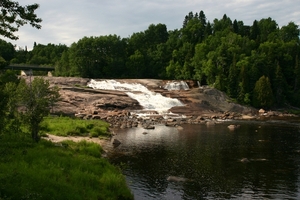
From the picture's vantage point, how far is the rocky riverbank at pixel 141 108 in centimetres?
5506

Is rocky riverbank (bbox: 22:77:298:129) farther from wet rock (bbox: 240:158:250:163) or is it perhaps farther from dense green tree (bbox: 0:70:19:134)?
dense green tree (bbox: 0:70:19:134)

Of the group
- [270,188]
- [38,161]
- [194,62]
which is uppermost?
[194,62]

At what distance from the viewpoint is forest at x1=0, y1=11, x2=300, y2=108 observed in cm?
7919

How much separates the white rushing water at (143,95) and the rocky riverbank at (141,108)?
1493 millimetres

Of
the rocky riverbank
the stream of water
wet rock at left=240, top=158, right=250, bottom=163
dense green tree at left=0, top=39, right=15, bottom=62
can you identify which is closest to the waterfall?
the rocky riverbank

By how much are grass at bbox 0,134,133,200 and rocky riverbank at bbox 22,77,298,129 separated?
26223mm

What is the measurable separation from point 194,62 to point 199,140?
59.8 m

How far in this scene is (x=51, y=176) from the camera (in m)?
16.6

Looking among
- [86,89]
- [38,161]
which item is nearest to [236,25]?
[86,89]

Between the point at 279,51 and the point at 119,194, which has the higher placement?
the point at 279,51

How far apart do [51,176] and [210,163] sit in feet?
48.7

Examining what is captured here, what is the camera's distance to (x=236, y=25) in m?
121

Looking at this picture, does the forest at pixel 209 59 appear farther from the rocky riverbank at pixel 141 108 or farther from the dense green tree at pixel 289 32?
the rocky riverbank at pixel 141 108

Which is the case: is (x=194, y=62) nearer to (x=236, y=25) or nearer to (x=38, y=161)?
(x=236, y=25)
